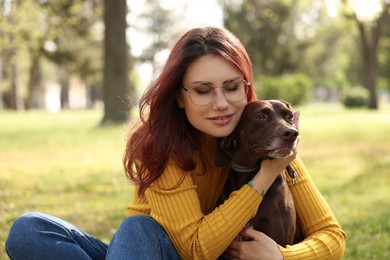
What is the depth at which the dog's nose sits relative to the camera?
9.55 ft

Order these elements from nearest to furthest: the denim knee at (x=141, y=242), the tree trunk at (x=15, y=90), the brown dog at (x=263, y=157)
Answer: the denim knee at (x=141, y=242) → the brown dog at (x=263, y=157) → the tree trunk at (x=15, y=90)

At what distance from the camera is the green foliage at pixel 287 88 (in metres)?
34.8

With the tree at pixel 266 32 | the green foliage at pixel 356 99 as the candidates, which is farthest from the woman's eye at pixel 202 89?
the tree at pixel 266 32

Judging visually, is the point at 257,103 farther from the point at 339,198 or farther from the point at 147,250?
the point at 339,198

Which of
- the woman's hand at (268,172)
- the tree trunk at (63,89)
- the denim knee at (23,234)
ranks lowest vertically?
the tree trunk at (63,89)

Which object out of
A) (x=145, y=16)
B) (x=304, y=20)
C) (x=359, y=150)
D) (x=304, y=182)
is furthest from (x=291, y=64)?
(x=304, y=182)

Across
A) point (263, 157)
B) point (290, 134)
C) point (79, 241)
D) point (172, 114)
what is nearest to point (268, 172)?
point (263, 157)

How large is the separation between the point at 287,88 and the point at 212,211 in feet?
110

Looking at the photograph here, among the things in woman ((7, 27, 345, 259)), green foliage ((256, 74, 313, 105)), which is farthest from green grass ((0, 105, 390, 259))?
green foliage ((256, 74, 313, 105))

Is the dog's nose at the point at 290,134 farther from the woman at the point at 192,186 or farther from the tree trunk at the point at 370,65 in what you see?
the tree trunk at the point at 370,65

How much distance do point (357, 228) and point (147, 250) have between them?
11.5 feet

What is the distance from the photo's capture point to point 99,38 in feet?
156

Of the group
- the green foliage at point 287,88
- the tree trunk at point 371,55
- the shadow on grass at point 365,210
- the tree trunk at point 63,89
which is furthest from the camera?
the tree trunk at point 63,89

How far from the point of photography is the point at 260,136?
3.09 m
